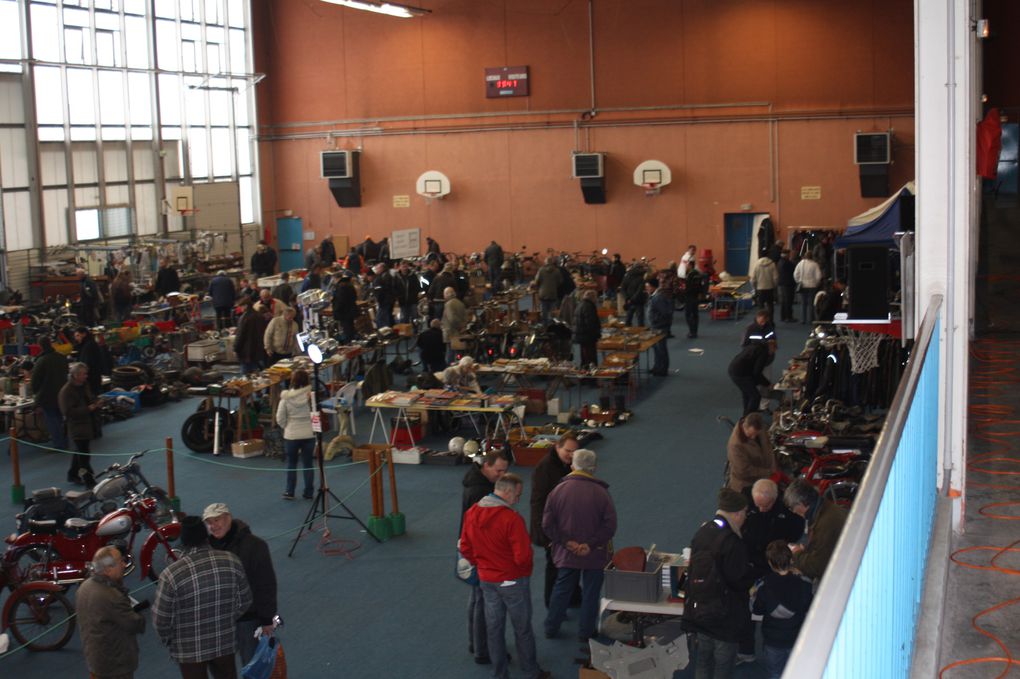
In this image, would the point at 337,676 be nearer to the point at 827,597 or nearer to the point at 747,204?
the point at 827,597

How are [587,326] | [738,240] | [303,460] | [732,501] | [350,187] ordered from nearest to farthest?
[732,501], [303,460], [587,326], [738,240], [350,187]

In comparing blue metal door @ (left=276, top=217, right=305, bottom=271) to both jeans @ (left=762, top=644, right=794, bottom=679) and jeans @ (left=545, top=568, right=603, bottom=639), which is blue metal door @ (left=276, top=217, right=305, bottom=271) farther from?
jeans @ (left=762, top=644, right=794, bottom=679)

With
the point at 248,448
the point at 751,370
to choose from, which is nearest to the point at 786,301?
the point at 751,370

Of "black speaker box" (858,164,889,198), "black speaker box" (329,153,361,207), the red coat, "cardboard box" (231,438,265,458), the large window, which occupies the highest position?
the large window

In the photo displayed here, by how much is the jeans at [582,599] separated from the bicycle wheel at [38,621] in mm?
Result: 3143

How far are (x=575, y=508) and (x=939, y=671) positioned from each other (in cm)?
339

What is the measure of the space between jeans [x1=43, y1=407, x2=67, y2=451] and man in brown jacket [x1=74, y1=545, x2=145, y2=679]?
6.92 meters

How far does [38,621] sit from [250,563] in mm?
2170

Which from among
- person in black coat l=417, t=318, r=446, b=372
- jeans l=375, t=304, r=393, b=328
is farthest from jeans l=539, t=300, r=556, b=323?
person in black coat l=417, t=318, r=446, b=372

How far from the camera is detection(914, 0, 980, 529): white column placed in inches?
198

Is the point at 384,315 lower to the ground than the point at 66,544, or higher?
higher

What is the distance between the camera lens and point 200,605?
6.09 metres

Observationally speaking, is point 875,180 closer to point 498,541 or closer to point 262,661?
point 498,541

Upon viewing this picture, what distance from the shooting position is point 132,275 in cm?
2495
